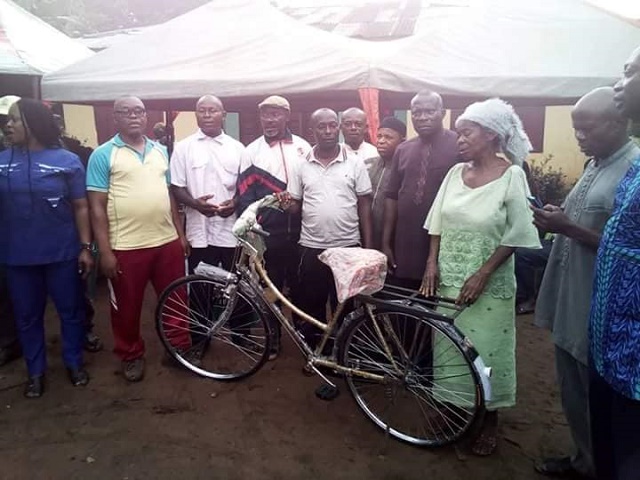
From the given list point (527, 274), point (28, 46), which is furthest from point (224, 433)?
point (28, 46)

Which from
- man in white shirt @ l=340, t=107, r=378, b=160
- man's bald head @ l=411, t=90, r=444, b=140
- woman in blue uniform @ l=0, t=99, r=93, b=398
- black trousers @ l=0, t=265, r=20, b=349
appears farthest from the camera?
man in white shirt @ l=340, t=107, r=378, b=160

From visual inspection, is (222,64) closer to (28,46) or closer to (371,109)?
(371,109)

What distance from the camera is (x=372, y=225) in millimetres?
3551

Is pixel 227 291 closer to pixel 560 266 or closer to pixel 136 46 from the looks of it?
pixel 560 266

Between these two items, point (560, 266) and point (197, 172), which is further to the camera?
point (197, 172)

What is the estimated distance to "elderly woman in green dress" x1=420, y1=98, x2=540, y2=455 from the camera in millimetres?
2506

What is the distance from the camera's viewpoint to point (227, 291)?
335 centimetres

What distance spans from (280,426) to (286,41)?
385cm

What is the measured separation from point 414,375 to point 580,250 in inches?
42.7

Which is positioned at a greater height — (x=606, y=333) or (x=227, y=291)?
(x=606, y=333)

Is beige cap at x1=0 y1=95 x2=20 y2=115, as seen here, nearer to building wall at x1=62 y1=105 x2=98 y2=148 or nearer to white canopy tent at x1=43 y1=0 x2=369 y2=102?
white canopy tent at x1=43 y1=0 x2=369 y2=102

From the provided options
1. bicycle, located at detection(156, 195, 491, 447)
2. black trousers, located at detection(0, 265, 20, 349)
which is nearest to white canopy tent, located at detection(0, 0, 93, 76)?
black trousers, located at detection(0, 265, 20, 349)

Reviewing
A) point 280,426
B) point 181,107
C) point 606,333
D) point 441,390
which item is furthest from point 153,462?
point 181,107

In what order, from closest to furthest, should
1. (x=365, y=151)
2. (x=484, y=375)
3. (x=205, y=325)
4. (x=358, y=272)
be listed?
1. (x=484, y=375)
2. (x=358, y=272)
3. (x=205, y=325)
4. (x=365, y=151)
